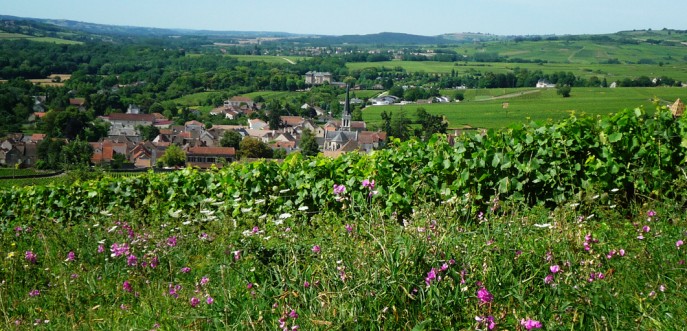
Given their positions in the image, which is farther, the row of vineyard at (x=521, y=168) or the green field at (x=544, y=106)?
the green field at (x=544, y=106)

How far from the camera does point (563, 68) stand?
109062 millimetres

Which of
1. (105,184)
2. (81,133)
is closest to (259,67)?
(81,133)

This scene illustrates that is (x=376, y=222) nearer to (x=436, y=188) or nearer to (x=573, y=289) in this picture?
(x=573, y=289)

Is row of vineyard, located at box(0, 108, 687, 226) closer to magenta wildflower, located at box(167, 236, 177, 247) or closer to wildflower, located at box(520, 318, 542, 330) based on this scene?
magenta wildflower, located at box(167, 236, 177, 247)

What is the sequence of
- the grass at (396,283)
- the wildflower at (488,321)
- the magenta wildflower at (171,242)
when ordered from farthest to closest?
1. the magenta wildflower at (171,242)
2. the grass at (396,283)
3. the wildflower at (488,321)

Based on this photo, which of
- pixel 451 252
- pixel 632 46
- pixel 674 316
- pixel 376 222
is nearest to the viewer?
pixel 674 316

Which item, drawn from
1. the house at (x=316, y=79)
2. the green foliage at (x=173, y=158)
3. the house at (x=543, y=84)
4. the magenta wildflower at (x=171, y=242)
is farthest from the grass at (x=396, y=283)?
the house at (x=316, y=79)

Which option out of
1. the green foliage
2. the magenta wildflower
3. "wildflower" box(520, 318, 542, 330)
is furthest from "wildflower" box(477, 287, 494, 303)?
the green foliage

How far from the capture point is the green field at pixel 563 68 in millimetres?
79088

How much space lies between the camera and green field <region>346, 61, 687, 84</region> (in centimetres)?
7909

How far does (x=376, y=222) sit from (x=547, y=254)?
944mm

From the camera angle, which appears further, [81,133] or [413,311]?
[81,133]

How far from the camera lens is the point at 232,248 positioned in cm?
385

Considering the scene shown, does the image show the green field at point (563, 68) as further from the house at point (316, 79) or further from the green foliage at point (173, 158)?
the green foliage at point (173, 158)
